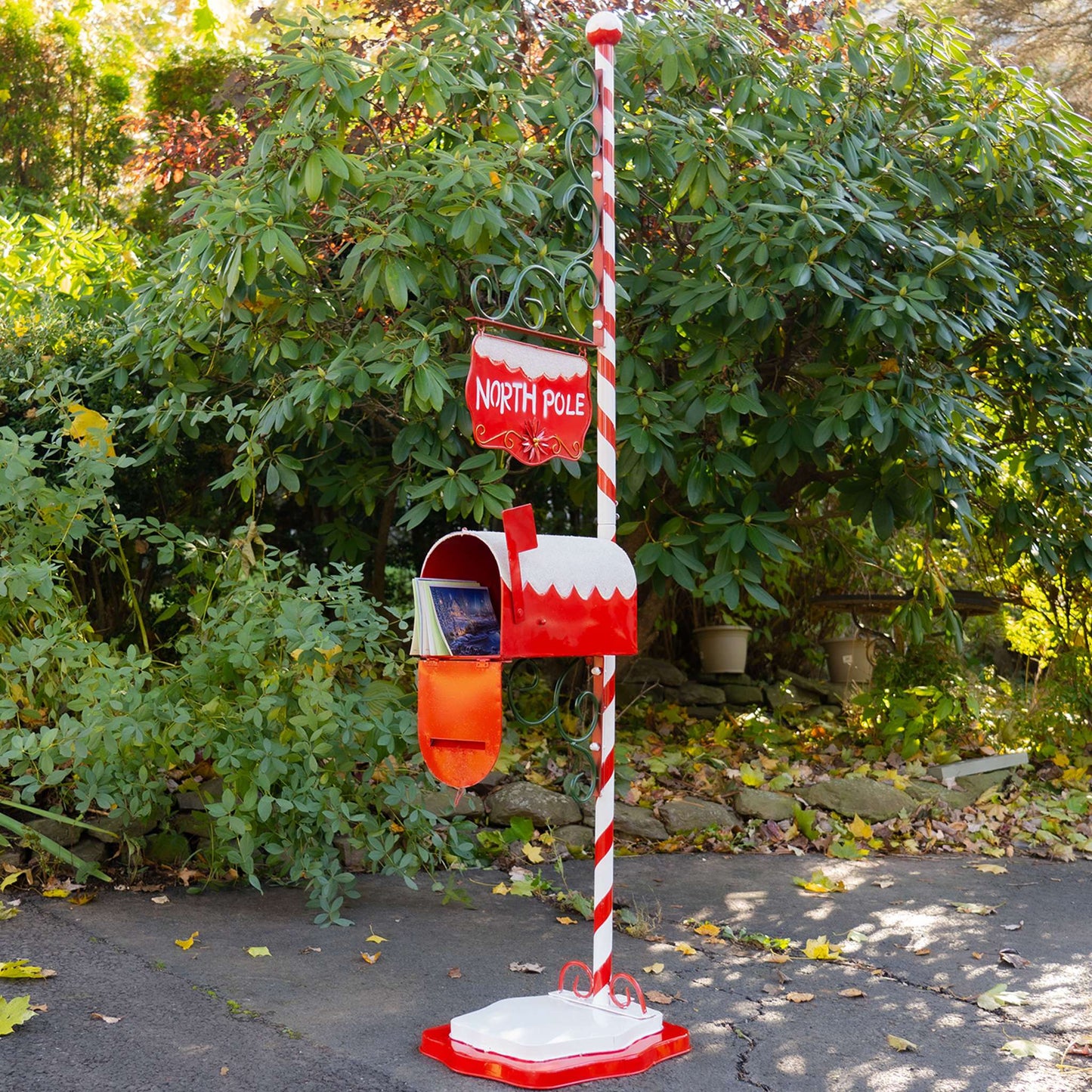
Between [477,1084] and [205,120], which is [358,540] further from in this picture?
[477,1084]

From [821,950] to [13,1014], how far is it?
105 inches

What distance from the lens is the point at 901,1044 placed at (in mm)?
3492

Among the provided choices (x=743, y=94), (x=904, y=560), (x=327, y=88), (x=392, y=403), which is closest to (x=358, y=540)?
(x=392, y=403)

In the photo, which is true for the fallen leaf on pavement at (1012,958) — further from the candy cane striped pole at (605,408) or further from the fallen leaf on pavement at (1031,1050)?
the candy cane striped pole at (605,408)

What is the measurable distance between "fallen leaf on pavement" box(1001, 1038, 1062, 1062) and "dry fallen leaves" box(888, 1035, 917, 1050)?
0.90 feet

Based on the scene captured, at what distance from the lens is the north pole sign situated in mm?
3227

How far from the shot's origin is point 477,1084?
3.10 meters

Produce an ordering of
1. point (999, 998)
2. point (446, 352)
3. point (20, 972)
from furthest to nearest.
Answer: point (446, 352), point (999, 998), point (20, 972)

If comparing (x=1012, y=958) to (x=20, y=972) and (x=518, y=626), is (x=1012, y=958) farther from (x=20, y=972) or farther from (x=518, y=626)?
(x=20, y=972)

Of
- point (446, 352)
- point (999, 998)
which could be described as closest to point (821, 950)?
point (999, 998)

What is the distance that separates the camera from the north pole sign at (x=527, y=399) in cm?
323

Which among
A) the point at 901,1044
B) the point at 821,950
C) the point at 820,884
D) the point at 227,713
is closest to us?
the point at 901,1044

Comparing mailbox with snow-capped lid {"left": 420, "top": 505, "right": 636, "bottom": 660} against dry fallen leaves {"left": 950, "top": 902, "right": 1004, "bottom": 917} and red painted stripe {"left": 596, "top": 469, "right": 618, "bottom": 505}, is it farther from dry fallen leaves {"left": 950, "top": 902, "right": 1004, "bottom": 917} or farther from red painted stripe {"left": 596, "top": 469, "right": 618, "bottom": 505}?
dry fallen leaves {"left": 950, "top": 902, "right": 1004, "bottom": 917}

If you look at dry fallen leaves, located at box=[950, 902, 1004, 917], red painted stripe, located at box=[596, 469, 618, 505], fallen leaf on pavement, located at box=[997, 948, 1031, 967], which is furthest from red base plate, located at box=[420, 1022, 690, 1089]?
dry fallen leaves, located at box=[950, 902, 1004, 917]
